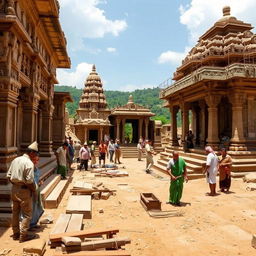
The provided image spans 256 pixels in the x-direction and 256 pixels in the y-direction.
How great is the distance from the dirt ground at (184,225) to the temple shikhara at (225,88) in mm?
4377

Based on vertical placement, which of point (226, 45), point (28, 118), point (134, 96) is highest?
point (134, 96)

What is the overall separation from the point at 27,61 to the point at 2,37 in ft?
8.13

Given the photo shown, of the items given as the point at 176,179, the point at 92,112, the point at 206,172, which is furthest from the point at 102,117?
the point at 176,179

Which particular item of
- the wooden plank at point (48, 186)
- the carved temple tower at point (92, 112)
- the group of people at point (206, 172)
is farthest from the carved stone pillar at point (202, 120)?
the carved temple tower at point (92, 112)

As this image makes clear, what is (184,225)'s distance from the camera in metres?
5.25

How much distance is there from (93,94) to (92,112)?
112 inches

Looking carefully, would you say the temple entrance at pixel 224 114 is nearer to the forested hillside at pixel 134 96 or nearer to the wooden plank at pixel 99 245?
the wooden plank at pixel 99 245

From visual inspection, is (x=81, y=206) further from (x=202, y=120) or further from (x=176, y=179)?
(x=202, y=120)

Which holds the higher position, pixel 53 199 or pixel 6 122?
pixel 6 122

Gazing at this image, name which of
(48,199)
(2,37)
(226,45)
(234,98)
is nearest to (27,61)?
(2,37)

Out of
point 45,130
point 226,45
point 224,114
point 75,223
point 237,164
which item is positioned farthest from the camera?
point 224,114

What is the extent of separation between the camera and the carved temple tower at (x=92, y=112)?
32.1m

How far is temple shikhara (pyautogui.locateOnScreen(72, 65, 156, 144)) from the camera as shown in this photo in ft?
106

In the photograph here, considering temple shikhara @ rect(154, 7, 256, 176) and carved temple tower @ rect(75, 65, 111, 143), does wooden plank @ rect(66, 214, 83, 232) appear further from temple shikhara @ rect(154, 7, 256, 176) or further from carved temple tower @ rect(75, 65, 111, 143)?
carved temple tower @ rect(75, 65, 111, 143)
